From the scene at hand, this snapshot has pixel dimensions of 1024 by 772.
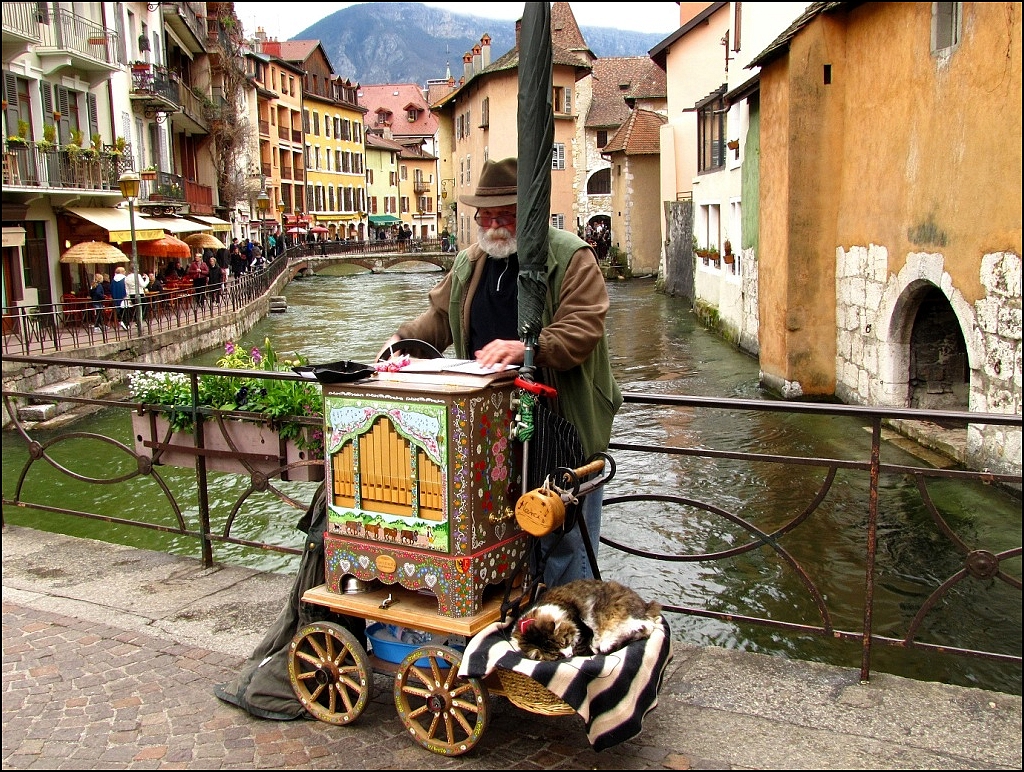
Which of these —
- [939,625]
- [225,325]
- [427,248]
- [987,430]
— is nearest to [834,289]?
[987,430]

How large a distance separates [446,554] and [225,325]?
25.1 m

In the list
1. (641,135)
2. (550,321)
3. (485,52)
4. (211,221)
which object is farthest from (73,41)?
(485,52)

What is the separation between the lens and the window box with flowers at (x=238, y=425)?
17.5 feet

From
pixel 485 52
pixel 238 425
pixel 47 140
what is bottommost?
pixel 238 425

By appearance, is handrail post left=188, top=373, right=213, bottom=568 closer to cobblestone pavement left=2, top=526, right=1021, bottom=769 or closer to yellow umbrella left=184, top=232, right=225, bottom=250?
cobblestone pavement left=2, top=526, right=1021, bottom=769

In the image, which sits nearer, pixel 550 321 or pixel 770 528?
pixel 550 321

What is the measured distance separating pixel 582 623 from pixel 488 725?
451 millimetres

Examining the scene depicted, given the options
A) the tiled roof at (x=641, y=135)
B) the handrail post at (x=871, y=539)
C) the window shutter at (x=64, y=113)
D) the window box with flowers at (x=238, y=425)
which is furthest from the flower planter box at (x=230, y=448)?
the tiled roof at (x=641, y=135)

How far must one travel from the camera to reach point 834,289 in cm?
1454

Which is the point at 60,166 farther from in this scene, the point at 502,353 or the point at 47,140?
the point at 502,353

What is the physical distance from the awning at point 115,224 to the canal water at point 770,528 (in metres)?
10.3

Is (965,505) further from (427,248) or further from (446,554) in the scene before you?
(427,248)

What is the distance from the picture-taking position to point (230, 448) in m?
5.43

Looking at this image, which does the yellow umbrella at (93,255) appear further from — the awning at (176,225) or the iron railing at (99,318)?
the awning at (176,225)
